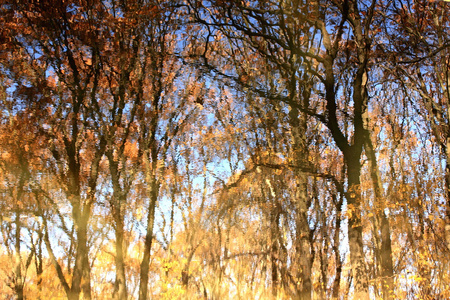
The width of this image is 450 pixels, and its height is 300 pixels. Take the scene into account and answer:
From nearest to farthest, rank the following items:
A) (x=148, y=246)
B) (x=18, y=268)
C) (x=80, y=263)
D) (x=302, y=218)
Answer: (x=302, y=218) → (x=80, y=263) → (x=148, y=246) → (x=18, y=268)

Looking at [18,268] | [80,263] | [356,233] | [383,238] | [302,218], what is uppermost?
[302,218]

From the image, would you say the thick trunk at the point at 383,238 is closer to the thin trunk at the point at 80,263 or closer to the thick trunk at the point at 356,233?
the thick trunk at the point at 356,233

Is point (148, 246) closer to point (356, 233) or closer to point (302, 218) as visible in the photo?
point (302, 218)

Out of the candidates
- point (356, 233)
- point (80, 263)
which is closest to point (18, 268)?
point (80, 263)

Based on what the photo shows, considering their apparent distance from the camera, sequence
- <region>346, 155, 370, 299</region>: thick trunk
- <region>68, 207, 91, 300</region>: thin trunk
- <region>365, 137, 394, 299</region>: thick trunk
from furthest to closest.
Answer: <region>68, 207, 91, 300</region>: thin trunk, <region>365, 137, 394, 299</region>: thick trunk, <region>346, 155, 370, 299</region>: thick trunk

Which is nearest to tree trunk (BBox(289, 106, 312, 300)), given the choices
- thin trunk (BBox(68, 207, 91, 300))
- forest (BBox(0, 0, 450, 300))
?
forest (BBox(0, 0, 450, 300))

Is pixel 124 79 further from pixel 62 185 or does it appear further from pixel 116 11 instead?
pixel 62 185

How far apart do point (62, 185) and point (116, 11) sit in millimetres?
5923

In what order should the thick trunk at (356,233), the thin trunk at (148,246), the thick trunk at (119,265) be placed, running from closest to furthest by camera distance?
the thick trunk at (356,233)
the thick trunk at (119,265)
the thin trunk at (148,246)

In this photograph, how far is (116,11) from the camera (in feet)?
37.3

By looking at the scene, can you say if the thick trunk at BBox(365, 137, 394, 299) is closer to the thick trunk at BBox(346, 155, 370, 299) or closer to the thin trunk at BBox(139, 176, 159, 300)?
the thick trunk at BBox(346, 155, 370, 299)

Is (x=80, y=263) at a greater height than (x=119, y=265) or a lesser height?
greater

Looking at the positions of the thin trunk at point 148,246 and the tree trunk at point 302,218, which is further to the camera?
the thin trunk at point 148,246

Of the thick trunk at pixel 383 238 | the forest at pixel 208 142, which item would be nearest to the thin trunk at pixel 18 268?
the forest at pixel 208 142
